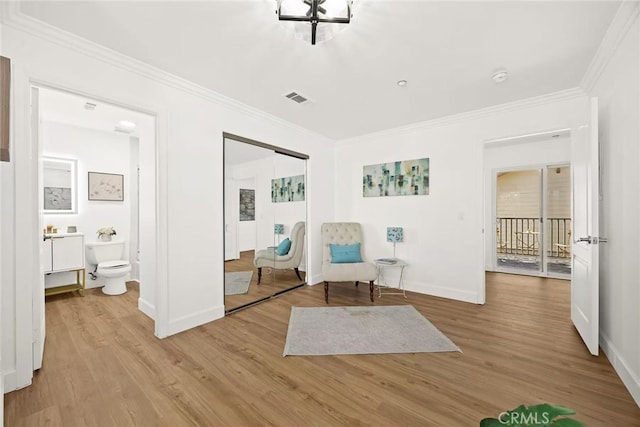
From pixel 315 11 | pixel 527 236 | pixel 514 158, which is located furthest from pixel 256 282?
pixel 527 236

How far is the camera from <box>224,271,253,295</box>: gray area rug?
3.54 metres

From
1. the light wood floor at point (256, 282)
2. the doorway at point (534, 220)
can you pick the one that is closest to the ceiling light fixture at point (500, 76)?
the doorway at point (534, 220)

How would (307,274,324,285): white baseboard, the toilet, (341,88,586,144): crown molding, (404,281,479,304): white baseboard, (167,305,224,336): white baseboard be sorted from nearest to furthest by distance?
(167,305,224,336): white baseboard
(341,88,586,144): crown molding
(404,281,479,304): white baseboard
the toilet
(307,274,324,285): white baseboard

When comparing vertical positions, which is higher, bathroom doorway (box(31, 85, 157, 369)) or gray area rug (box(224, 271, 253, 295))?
bathroom doorway (box(31, 85, 157, 369))

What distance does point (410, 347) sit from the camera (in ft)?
7.87

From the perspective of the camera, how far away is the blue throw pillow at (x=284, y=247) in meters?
4.00

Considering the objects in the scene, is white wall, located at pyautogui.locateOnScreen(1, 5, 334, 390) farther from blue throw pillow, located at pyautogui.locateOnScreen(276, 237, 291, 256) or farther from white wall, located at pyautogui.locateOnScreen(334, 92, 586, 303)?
white wall, located at pyautogui.locateOnScreen(334, 92, 586, 303)

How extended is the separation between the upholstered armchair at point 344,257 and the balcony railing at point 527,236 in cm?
356

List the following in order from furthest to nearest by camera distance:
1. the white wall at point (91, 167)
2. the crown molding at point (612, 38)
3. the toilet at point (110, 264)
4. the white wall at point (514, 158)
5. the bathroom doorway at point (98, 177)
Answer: the white wall at point (514, 158)
the white wall at point (91, 167)
the toilet at point (110, 264)
the bathroom doorway at point (98, 177)
the crown molding at point (612, 38)

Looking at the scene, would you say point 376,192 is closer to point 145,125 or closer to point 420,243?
point 420,243

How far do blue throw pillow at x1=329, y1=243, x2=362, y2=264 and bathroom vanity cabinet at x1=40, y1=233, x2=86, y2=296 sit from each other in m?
3.52

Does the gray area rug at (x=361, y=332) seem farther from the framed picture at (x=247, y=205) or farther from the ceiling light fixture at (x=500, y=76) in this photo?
the ceiling light fixture at (x=500, y=76)

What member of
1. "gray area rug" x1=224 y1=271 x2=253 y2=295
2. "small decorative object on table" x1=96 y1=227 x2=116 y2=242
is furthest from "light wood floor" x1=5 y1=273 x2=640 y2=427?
"small decorative object on table" x1=96 y1=227 x2=116 y2=242

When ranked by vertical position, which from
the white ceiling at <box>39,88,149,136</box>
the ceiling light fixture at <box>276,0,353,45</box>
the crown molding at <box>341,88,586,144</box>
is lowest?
the ceiling light fixture at <box>276,0,353,45</box>
